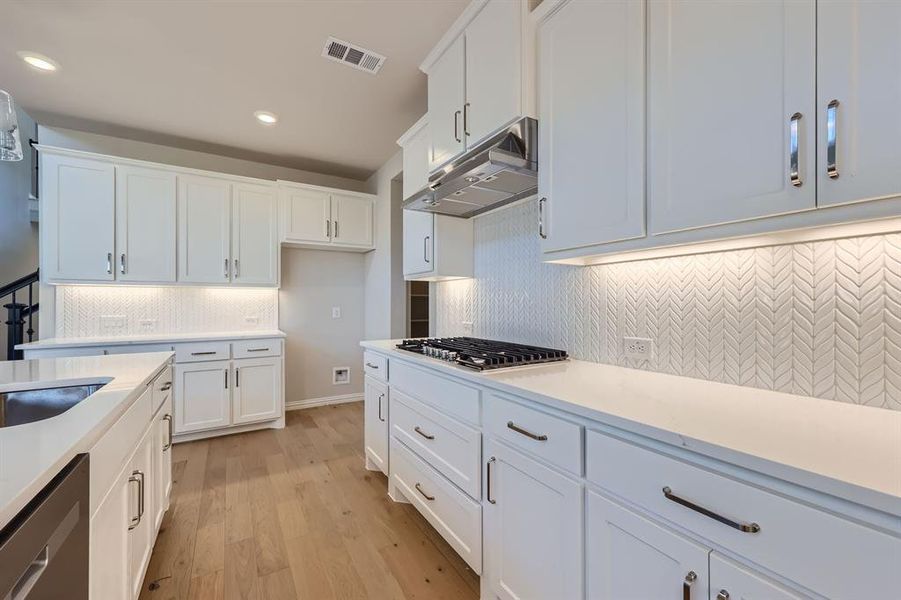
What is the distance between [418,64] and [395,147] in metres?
1.35

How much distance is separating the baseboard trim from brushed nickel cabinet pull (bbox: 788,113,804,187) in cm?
446

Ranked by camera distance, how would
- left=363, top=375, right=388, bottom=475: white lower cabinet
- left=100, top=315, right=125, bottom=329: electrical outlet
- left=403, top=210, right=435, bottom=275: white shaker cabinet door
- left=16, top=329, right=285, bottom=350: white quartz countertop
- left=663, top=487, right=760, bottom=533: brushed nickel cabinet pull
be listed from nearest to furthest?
left=663, top=487, right=760, bottom=533: brushed nickel cabinet pull → left=363, top=375, right=388, bottom=475: white lower cabinet → left=403, top=210, right=435, bottom=275: white shaker cabinet door → left=16, top=329, right=285, bottom=350: white quartz countertop → left=100, top=315, right=125, bottom=329: electrical outlet

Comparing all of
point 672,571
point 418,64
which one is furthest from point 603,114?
point 418,64

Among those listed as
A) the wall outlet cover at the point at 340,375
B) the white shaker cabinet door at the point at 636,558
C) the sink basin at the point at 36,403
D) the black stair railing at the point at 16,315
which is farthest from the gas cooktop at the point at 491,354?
the black stair railing at the point at 16,315

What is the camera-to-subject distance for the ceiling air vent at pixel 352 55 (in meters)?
2.25

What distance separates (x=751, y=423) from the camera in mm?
894

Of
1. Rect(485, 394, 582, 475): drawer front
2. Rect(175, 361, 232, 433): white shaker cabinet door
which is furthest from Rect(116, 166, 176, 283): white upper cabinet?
Rect(485, 394, 582, 475): drawer front

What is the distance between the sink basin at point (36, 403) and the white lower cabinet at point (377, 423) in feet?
4.47

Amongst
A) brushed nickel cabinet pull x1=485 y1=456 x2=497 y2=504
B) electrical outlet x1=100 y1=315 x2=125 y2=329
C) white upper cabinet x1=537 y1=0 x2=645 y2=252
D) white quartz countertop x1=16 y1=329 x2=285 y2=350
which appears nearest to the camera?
white upper cabinet x1=537 y1=0 x2=645 y2=252

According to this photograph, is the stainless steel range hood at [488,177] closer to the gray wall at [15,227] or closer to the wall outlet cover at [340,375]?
the wall outlet cover at [340,375]

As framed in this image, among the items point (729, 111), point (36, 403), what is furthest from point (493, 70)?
point (36, 403)

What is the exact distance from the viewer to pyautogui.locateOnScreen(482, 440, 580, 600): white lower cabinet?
1.11m

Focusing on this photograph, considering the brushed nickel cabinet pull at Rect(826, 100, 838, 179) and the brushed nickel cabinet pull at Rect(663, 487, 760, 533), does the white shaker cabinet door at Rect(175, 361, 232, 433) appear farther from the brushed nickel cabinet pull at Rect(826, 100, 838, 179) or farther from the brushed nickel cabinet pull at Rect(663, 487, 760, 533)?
the brushed nickel cabinet pull at Rect(826, 100, 838, 179)

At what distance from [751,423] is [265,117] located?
3.67 metres
